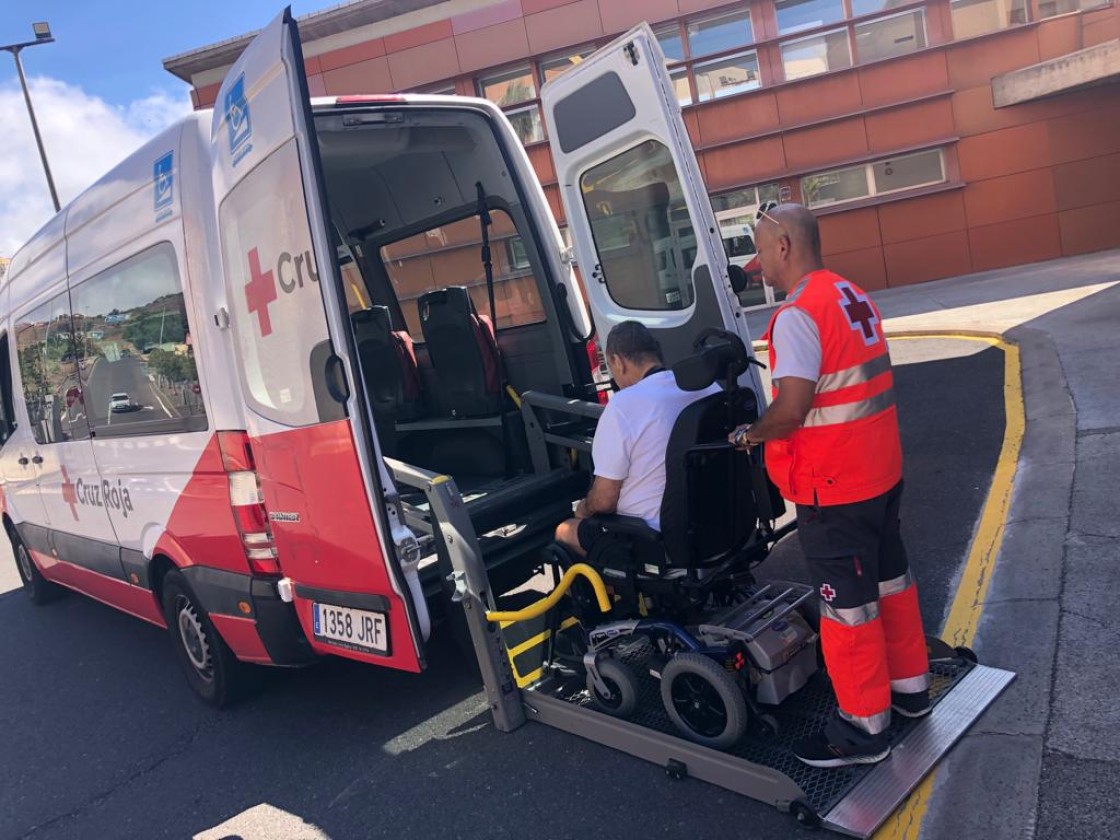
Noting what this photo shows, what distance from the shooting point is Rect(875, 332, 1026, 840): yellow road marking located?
2541mm

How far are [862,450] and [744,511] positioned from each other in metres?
0.65

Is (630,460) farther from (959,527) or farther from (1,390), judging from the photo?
(1,390)

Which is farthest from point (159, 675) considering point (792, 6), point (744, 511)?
point (792, 6)

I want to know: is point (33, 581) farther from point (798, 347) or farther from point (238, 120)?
point (798, 347)

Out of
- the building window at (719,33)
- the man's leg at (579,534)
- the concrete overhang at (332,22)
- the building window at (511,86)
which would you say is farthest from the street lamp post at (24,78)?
the man's leg at (579,534)

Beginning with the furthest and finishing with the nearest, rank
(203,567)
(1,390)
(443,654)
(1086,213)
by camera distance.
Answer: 1. (1086,213)
2. (1,390)
3. (443,654)
4. (203,567)

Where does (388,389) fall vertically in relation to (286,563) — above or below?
above

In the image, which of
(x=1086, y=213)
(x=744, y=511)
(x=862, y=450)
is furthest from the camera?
(x=1086, y=213)

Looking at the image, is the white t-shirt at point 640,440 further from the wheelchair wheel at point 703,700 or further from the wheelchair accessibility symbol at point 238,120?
the wheelchair accessibility symbol at point 238,120

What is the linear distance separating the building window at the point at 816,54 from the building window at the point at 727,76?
2.01 feet

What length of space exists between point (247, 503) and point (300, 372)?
0.71m

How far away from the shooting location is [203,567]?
392 centimetres

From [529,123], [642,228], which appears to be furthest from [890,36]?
[642,228]

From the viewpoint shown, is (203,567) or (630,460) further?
(203,567)
